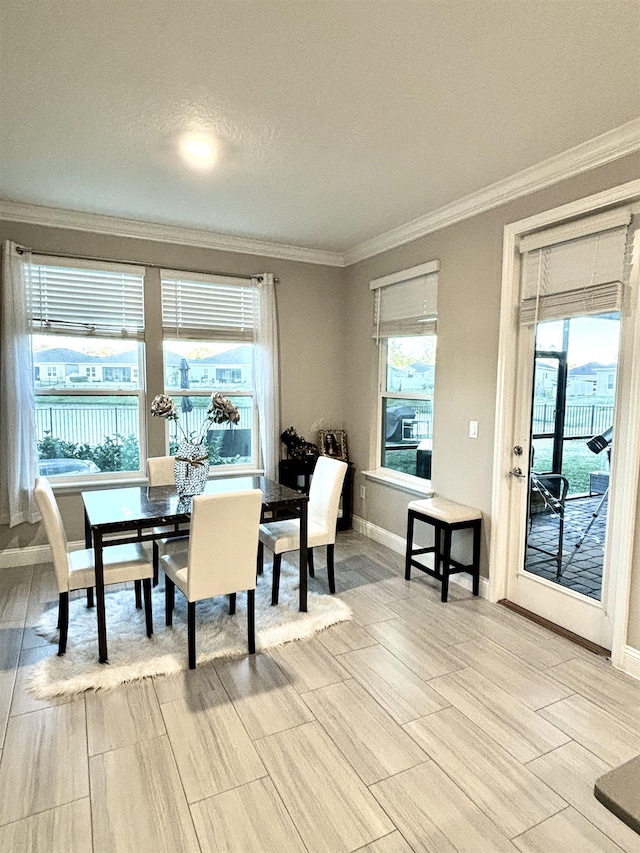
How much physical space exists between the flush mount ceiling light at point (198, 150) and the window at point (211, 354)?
1.53m

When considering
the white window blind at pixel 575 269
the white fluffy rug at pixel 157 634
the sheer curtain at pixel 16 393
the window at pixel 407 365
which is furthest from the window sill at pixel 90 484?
the white window blind at pixel 575 269

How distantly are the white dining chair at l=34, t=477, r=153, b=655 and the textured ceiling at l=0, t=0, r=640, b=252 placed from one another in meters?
1.91

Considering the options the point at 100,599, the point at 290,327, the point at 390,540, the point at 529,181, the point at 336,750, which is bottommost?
the point at 336,750

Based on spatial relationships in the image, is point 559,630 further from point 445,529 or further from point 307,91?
point 307,91

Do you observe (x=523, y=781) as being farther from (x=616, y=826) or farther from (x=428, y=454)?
(x=428, y=454)

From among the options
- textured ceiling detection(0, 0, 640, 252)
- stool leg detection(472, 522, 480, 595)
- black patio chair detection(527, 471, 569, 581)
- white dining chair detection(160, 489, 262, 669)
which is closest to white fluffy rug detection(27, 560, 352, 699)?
white dining chair detection(160, 489, 262, 669)

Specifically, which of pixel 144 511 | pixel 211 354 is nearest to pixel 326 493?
pixel 144 511

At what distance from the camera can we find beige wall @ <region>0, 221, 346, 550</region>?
3.98m

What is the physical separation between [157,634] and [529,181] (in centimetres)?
349

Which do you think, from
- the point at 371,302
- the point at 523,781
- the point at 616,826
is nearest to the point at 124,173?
the point at 371,302

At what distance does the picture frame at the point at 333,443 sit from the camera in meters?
4.84

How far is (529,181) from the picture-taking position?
2885 mm

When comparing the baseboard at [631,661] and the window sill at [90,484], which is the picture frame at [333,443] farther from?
the baseboard at [631,661]

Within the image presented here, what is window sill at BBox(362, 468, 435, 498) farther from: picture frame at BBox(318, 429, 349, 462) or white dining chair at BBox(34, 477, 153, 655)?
white dining chair at BBox(34, 477, 153, 655)
